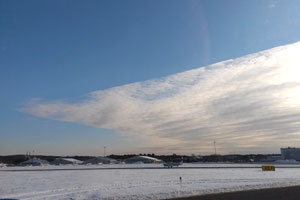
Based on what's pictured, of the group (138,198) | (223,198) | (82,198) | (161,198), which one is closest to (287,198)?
(223,198)

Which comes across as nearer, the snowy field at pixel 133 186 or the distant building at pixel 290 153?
the snowy field at pixel 133 186

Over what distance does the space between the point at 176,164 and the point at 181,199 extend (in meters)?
75.9

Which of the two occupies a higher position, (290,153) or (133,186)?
(290,153)

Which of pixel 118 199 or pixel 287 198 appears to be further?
pixel 118 199

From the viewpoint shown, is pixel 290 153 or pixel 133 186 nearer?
pixel 133 186

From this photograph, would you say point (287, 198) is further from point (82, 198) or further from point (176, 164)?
point (176, 164)

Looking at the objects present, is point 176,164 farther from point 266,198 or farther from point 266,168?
point 266,198

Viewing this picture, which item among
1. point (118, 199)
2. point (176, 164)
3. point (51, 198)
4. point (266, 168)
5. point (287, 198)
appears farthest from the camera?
point (176, 164)

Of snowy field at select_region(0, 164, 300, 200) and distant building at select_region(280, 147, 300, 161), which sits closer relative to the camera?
snowy field at select_region(0, 164, 300, 200)

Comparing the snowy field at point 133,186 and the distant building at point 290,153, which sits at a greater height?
the distant building at point 290,153

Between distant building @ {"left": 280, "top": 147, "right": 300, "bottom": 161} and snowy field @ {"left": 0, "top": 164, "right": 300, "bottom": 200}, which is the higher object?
distant building @ {"left": 280, "top": 147, "right": 300, "bottom": 161}

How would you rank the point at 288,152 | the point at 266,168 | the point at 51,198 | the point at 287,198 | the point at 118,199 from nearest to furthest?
the point at 287,198 < the point at 118,199 < the point at 51,198 < the point at 266,168 < the point at 288,152

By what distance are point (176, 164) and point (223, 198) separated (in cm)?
7561

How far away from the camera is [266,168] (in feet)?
184
